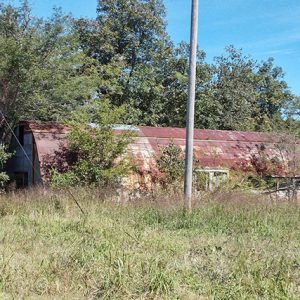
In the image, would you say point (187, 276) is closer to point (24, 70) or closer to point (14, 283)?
point (14, 283)

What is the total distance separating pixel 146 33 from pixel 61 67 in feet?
35.0

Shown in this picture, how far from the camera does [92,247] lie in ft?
24.0

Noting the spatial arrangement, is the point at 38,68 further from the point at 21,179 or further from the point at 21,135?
the point at 21,179

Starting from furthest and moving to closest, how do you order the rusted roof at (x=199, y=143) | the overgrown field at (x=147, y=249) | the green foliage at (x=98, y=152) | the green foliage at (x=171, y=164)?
the green foliage at (x=171, y=164) → the rusted roof at (x=199, y=143) → the green foliage at (x=98, y=152) → the overgrown field at (x=147, y=249)

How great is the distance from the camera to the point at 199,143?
1897cm

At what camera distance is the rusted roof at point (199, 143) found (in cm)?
1641

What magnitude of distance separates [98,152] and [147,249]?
8142 millimetres

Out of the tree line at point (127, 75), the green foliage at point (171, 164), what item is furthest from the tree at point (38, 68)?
the green foliage at point (171, 164)

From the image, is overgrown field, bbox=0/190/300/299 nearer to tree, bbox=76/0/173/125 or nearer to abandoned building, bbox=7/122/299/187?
abandoned building, bbox=7/122/299/187

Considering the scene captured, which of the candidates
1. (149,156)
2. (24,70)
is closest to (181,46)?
(149,156)

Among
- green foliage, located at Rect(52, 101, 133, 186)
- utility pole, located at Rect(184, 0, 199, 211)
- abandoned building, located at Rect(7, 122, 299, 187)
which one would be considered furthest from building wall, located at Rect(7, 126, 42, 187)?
utility pole, located at Rect(184, 0, 199, 211)

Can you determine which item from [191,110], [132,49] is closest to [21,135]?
[191,110]

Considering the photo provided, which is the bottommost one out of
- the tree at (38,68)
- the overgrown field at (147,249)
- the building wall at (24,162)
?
the overgrown field at (147,249)

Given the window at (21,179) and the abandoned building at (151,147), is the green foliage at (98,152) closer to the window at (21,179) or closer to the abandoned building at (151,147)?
the abandoned building at (151,147)
